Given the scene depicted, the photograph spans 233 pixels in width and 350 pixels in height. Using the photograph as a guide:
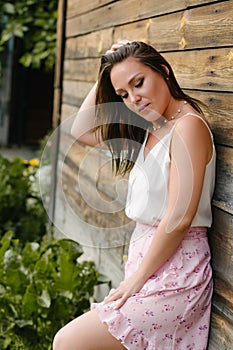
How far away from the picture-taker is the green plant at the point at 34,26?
768cm

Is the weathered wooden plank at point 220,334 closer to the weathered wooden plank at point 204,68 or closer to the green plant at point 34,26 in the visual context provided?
the weathered wooden plank at point 204,68

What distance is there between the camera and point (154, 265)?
2342 millimetres

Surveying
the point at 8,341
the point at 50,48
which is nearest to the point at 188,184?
the point at 8,341

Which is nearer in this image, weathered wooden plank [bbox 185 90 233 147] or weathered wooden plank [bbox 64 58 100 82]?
weathered wooden plank [bbox 185 90 233 147]

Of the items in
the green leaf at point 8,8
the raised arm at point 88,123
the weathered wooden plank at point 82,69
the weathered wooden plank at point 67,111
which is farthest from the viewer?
the green leaf at point 8,8

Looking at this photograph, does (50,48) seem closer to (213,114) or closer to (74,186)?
(74,186)

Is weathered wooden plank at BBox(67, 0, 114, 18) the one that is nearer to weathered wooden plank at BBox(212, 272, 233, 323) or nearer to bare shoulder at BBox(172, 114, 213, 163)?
bare shoulder at BBox(172, 114, 213, 163)

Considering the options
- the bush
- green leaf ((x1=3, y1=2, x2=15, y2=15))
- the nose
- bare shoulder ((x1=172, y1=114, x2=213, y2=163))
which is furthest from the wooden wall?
green leaf ((x1=3, y1=2, x2=15, y2=15))

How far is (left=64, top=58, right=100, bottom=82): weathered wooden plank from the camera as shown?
163 inches

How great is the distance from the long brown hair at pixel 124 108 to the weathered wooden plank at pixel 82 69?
4.48 ft

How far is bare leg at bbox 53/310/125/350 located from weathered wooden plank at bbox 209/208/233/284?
0.44 m

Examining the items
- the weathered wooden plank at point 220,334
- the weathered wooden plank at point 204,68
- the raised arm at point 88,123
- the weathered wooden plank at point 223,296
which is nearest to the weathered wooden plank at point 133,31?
the weathered wooden plank at point 204,68

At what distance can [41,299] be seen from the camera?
3492 mm

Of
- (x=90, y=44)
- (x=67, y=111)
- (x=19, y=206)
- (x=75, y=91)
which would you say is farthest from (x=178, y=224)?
(x=19, y=206)
